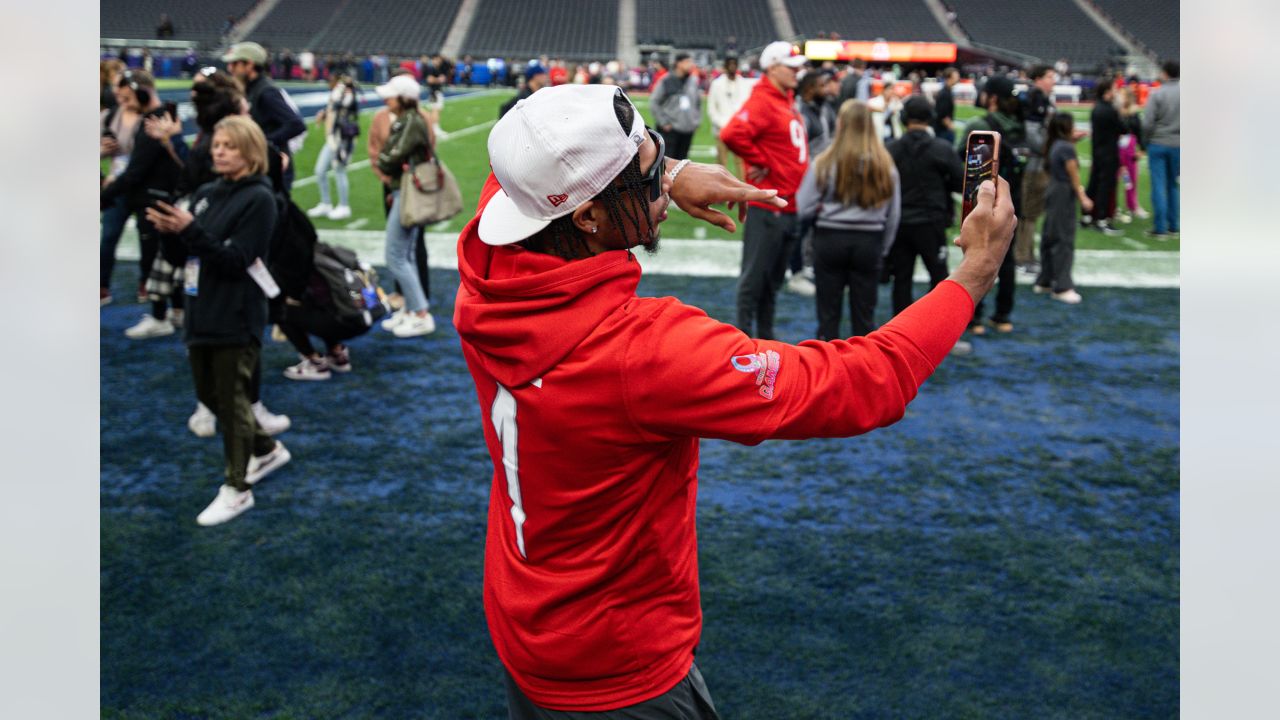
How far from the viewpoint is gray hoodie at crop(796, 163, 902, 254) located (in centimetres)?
674

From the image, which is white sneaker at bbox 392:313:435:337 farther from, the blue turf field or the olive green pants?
the olive green pants

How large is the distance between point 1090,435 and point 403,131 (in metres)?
4.95

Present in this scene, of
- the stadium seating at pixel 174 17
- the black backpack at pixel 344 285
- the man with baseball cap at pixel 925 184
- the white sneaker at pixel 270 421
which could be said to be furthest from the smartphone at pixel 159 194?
the stadium seating at pixel 174 17

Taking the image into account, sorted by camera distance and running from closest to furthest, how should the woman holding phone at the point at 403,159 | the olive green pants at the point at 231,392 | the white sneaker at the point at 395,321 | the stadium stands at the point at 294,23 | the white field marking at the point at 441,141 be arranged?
the olive green pants at the point at 231,392 → the woman holding phone at the point at 403,159 → the white sneaker at the point at 395,321 → the white field marking at the point at 441,141 → the stadium stands at the point at 294,23

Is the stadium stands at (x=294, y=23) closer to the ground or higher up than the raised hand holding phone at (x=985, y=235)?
higher up

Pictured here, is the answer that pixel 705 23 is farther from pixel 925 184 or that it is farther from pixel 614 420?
pixel 614 420

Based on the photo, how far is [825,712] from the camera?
11.9 ft

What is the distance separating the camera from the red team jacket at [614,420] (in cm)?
173

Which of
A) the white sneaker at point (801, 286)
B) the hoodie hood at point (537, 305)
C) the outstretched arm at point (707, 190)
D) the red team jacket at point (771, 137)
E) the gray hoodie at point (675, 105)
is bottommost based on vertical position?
the white sneaker at point (801, 286)

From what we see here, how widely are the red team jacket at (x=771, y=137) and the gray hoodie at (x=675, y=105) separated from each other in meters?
6.80

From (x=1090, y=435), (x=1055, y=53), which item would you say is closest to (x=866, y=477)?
(x=1090, y=435)

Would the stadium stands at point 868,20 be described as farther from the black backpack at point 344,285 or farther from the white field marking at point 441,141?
the black backpack at point 344,285

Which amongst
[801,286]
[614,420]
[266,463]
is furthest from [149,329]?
[614,420]

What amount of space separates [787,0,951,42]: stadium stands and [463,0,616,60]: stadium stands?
8.79 m
